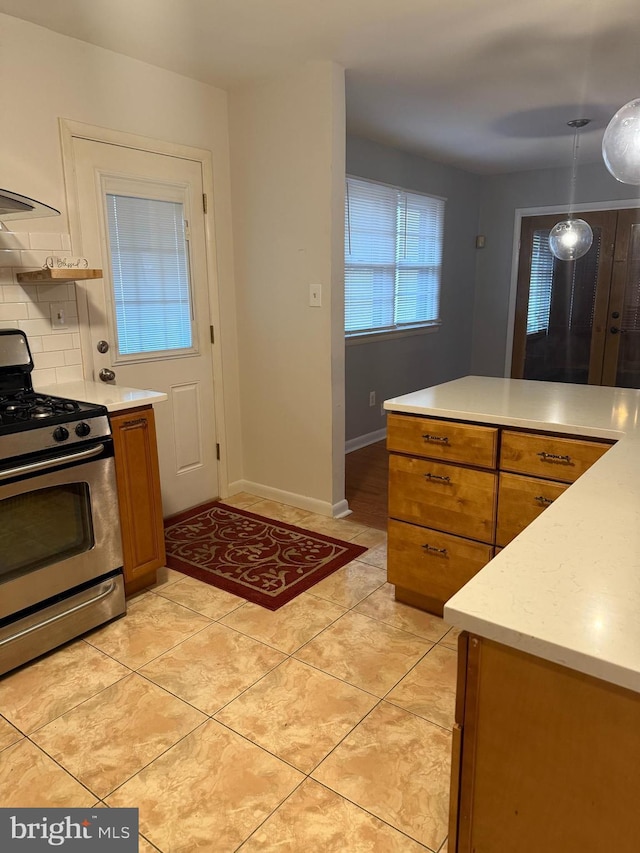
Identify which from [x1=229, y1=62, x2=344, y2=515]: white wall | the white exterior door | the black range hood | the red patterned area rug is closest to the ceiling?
[x1=229, y1=62, x2=344, y2=515]: white wall

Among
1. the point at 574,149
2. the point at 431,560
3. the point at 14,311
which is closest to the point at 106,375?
the point at 14,311

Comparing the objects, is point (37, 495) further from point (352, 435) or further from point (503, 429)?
point (352, 435)

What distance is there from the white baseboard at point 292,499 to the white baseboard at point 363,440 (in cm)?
121

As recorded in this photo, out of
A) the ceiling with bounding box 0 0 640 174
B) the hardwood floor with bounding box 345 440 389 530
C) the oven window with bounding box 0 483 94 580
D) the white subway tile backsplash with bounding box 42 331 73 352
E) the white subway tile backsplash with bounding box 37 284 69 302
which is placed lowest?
the hardwood floor with bounding box 345 440 389 530

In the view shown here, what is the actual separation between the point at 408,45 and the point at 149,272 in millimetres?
1677

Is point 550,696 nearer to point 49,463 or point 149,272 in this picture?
point 49,463

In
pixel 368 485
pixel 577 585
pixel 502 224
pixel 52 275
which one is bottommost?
pixel 368 485

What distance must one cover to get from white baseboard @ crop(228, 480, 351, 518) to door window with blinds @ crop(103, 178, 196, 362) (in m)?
0.96

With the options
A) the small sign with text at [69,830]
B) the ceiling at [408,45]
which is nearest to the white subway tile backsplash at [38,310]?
the ceiling at [408,45]

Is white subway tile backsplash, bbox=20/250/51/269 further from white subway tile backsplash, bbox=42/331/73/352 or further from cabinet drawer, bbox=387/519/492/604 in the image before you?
cabinet drawer, bbox=387/519/492/604

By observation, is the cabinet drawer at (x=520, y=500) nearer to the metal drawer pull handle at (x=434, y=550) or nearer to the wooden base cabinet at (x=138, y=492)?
the metal drawer pull handle at (x=434, y=550)

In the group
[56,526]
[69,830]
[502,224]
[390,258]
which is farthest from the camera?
[502,224]

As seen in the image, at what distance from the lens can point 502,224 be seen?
6195 millimetres

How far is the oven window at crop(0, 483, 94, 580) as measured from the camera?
2.05 metres
